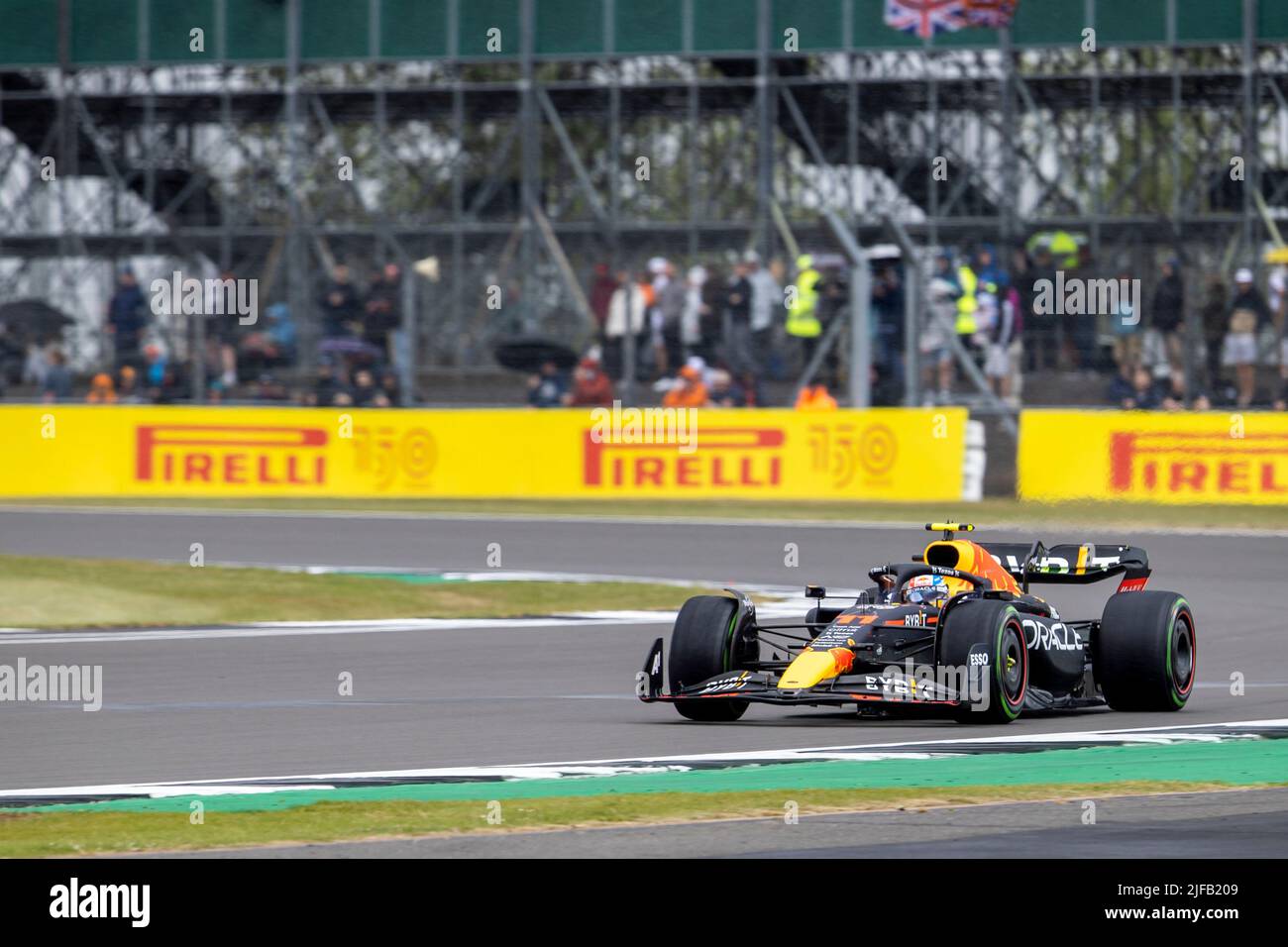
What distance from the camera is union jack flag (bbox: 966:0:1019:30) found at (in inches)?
1158

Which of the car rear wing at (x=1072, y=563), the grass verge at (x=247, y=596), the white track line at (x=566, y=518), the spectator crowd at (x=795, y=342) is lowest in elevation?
the grass verge at (x=247, y=596)

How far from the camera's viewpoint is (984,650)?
10945 mm

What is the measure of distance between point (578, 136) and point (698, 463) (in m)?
7.34

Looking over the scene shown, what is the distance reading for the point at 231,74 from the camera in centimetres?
3350

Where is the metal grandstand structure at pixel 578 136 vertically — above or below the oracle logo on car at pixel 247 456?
above

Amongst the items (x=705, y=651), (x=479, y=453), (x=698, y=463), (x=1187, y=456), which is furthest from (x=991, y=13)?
(x=705, y=651)

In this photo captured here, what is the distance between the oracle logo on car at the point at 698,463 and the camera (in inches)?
1029

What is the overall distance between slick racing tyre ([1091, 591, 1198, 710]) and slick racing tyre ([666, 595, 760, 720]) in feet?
5.93

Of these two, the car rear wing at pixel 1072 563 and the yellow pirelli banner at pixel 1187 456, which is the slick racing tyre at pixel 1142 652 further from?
the yellow pirelli banner at pixel 1187 456

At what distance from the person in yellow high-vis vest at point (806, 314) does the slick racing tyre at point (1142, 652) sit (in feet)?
47.6

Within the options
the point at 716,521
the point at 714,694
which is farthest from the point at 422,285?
the point at 714,694

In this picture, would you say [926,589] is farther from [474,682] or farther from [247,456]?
[247,456]

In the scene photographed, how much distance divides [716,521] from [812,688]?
1365 centimetres

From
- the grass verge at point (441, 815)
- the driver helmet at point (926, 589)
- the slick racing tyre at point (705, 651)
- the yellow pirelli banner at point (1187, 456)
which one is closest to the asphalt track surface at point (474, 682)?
the slick racing tyre at point (705, 651)
